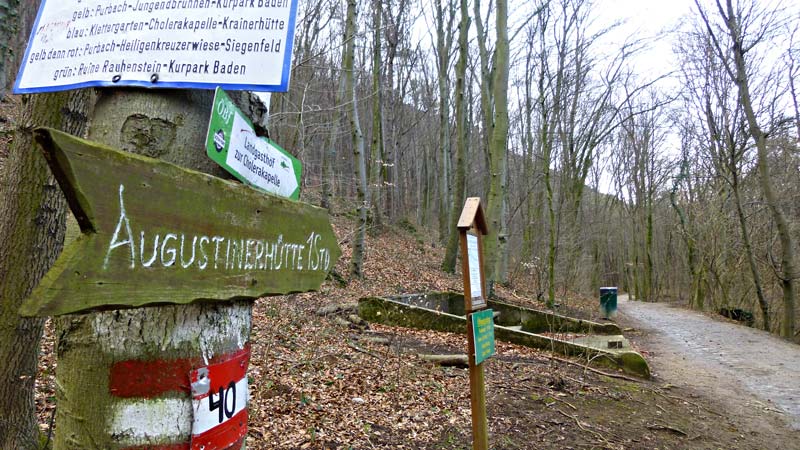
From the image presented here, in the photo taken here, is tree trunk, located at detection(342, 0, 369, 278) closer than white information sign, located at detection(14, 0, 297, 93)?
No

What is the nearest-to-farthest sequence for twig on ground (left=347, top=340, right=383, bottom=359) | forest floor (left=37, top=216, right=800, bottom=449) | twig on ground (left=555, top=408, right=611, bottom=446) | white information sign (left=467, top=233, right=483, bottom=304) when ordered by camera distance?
white information sign (left=467, top=233, right=483, bottom=304), forest floor (left=37, top=216, right=800, bottom=449), twig on ground (left=555, top=408, right=611, bottom=446), twig on ground (left=347, top=340, right=383, bottom=359)

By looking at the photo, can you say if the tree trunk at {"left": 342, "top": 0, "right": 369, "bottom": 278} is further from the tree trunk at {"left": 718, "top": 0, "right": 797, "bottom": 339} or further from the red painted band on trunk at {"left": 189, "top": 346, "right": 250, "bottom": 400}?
the tree trunk at {"left": 718, "top": 0, "right": 797, "bottom": 339}

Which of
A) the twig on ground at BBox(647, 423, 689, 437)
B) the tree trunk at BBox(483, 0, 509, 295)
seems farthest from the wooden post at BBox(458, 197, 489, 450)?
the tree trunk at BBox(483, 0, 509, 295)

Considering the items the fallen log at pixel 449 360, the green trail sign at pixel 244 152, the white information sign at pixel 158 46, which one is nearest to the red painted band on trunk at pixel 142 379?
the green trail sign at pixel 244 152

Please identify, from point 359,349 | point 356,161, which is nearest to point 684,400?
point 359,349

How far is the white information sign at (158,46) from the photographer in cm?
122

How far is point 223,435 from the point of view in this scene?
3.99 ft

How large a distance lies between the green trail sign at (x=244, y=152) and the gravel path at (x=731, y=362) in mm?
6880

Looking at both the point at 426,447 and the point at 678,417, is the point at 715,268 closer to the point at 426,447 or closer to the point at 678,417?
the point at 678,417

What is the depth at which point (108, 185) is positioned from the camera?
854 mm

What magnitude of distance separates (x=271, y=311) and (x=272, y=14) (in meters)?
6.60

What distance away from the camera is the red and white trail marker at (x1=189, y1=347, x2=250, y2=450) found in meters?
1.15

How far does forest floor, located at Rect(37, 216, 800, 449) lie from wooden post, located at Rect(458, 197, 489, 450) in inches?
39.2

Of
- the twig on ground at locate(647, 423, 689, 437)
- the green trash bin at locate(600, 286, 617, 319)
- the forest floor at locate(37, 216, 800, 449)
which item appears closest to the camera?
the forest floor at locate(37, 216, 800, 449)
